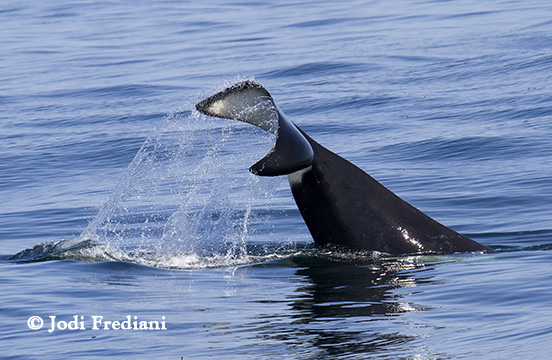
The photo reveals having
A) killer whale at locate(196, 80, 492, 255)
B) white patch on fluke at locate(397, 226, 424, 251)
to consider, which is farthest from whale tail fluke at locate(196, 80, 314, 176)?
white patch on fluke at locate(397, 226, 424, 251)

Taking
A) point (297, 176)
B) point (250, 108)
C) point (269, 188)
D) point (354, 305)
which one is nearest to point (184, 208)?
point (269, 188)

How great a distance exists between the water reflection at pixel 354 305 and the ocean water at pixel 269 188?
23 mm

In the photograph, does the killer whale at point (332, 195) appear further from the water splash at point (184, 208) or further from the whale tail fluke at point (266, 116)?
the water splash at point (184, 208)

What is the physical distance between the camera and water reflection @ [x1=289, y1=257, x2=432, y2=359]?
232 inches

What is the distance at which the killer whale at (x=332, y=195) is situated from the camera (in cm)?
735

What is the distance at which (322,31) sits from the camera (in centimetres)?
2941

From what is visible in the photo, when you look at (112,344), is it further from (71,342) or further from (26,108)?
(26,108)

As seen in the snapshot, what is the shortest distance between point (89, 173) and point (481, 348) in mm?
10042

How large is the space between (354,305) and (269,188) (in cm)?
173

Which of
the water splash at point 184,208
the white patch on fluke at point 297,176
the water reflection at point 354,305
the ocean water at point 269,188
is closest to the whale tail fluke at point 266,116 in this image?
the white patch on fluke at point 297,176

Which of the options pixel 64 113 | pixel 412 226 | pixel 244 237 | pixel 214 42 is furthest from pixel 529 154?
pixel 214 42

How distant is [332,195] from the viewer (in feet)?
A: 25.3

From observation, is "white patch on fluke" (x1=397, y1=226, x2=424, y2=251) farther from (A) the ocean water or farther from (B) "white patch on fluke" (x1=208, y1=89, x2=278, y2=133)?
(B) "white patch on fluke" (x1=208, y1=89, x2=278, y2=133)

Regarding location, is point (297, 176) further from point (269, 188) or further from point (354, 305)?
point (354, 305)
